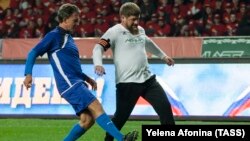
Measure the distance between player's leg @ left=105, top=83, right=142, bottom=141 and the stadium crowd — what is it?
11.4m

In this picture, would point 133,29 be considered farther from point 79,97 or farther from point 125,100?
point 79,97

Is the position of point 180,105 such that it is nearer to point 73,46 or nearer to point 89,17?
point 73,46

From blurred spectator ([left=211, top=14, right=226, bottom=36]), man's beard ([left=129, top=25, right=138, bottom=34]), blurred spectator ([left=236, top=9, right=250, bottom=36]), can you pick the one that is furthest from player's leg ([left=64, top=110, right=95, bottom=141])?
blurred spectator ([left=211, top=14, right=226, bottom=36])

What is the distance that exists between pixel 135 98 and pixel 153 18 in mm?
12709

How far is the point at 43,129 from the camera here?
1380 centimetres

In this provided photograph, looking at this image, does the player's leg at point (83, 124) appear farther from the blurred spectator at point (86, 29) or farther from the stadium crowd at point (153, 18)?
the blurred spectator at point (86, 29)

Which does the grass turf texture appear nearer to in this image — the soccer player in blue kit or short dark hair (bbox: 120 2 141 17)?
the soccer player in blue kit

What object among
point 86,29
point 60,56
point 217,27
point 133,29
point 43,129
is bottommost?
point 43,129

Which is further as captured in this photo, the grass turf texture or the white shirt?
the grass turf texture

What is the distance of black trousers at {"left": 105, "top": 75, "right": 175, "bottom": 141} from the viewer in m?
9.80

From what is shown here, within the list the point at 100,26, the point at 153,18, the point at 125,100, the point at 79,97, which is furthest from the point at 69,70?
the point at 100,26

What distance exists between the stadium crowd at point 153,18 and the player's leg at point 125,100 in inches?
448

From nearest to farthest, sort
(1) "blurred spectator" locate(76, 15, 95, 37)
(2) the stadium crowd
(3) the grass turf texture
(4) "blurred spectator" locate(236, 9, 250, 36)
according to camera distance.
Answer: (3) the grass turf texture
(4) "blurred spectator" locate(236, 9, 250, 36)
(2) the stadium crowd
(1) "blurred spectator" locate(76, 15, 95, 37)

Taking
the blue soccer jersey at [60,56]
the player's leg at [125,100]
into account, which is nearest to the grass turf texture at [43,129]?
the player's leg at [125,100]
